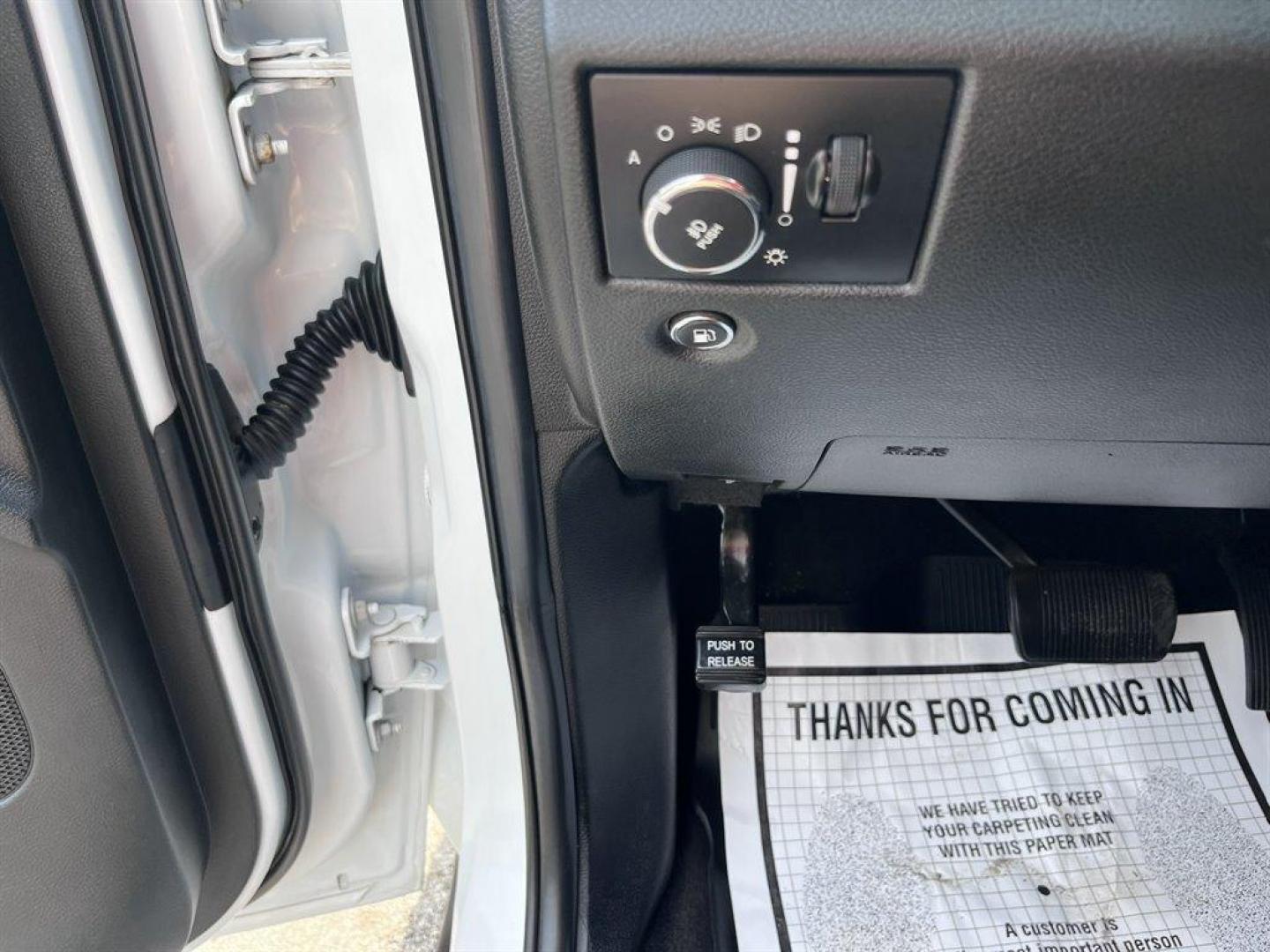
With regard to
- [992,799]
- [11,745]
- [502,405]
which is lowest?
[992,799]

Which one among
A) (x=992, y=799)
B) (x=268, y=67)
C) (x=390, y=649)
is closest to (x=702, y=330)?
(x=268, y=67)

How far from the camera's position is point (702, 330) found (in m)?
0.45

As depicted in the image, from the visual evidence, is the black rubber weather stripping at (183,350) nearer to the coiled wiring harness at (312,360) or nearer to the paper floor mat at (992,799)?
the coiled wiring harness at (312,360)

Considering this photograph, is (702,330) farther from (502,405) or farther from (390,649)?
(390,649)

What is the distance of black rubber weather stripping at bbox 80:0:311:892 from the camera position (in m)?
0.46

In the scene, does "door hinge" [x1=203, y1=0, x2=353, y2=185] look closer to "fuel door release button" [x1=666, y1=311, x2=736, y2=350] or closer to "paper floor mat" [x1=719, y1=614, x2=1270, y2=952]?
"fuel door release button" [x1=666, y1=311, x2=736, y2=350]

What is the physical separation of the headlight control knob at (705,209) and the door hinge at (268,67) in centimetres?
19

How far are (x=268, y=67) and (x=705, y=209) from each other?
0.26 metres

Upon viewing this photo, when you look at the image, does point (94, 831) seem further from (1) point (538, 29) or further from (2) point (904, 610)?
(2) point (904, 610)

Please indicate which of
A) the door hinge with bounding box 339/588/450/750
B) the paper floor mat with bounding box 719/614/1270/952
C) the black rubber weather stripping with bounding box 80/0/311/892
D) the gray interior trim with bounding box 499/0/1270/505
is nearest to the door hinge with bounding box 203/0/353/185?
the black rubber weather stripping with bounding box 80/0/311/892

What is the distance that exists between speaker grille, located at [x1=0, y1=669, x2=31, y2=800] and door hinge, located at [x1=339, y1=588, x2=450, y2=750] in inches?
7.6

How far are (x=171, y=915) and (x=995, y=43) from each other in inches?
26.9

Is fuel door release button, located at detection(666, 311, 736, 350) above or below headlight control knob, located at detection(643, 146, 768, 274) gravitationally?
below

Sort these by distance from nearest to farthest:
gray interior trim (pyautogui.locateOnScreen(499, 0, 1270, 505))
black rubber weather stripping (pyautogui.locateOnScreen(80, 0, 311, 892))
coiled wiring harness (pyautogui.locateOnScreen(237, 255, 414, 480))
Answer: gray interior trim (pyautogui.locateOnScreen(499, 0, 1270, 505)), black rubber weather stripping (pyautogui.locateOnScreen(80, 0, 311, 892)), coiled wiring harness (pyautogui.locateOnScreen(237, 255, 414, 480))
